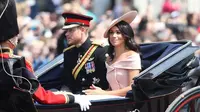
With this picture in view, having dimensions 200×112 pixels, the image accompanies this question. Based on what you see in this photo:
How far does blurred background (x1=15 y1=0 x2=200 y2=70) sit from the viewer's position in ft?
40.6

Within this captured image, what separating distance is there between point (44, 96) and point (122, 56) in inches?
57.4

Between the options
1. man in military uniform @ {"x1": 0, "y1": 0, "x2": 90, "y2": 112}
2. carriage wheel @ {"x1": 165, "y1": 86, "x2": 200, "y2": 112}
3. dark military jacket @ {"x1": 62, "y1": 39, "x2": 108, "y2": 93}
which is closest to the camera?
man in military uniform @ {"x1": 0, "y1": 0, "x2": 90, "y2": 112}

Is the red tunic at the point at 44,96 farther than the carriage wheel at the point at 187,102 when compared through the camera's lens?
No

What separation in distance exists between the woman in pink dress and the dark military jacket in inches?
9.1

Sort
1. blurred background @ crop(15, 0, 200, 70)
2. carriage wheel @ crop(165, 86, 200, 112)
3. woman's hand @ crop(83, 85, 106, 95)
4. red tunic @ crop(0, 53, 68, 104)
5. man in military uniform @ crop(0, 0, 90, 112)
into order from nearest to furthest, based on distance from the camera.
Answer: man in military uniform @ crop(0, 0, 90, 112)
red tunic @ crop(0, 53, 68, 104)
carriage wheel @ crop(165, 86, 200, 112)
woman's hand @ crop(83, 85, 106, 95)
blurred background @ crop(15, 0, 200, 70)

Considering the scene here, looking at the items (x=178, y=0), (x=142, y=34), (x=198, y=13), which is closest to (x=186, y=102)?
(x=142, y=34)

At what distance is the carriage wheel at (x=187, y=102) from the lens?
7320mm

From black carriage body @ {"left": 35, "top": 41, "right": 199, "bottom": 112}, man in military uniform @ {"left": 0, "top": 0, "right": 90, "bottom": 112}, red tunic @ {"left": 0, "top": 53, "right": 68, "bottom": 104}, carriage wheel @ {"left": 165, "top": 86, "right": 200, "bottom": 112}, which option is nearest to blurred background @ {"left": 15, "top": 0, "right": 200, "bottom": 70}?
black carriage body @ {"left": 35, "top": 41, "right": 199, "bottom": 112}

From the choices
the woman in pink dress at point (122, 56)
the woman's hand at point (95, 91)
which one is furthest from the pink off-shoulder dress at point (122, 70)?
the woman's hand at point (95, 91)

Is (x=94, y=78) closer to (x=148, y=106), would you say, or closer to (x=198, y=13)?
(x=148, y=106)

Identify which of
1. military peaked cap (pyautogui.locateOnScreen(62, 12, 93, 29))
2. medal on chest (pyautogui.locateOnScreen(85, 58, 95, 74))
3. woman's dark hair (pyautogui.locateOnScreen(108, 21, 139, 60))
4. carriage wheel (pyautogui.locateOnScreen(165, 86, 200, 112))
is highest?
military peaked cap (pyautogui.locateOnScreen(62, 12, 93, 29))

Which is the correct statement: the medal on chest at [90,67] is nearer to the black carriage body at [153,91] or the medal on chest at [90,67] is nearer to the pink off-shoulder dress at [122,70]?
the pink off-shoulder dress at [122,70]

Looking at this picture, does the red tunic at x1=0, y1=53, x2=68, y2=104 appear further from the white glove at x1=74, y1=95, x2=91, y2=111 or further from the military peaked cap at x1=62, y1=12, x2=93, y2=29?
the military peaked cap at x1=62, y1=12, x2=93, y2=29

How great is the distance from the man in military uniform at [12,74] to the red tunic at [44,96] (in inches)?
0.9
